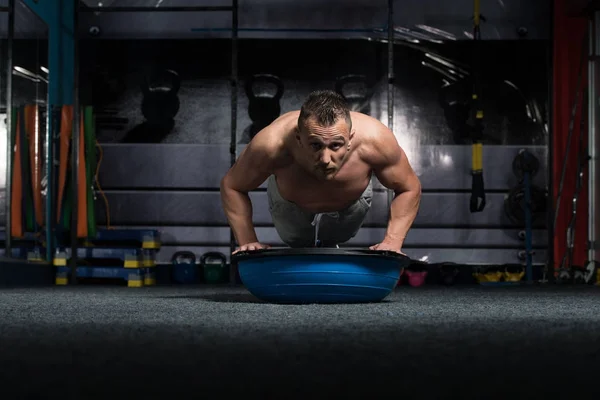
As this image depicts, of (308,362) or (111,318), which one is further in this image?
(111,318)

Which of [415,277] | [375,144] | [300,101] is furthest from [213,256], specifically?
[375,144]

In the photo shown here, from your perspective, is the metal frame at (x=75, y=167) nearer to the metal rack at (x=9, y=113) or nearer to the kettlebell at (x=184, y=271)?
the metal rack at (x=9, y=113)

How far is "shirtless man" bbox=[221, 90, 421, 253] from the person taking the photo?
350cm

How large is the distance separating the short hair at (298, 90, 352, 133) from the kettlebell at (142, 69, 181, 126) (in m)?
4.32

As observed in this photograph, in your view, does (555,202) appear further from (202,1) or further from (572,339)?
(572,339)

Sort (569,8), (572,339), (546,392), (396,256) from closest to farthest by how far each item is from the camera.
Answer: (546,392) < (572,339) < (396,256) < (569,8)

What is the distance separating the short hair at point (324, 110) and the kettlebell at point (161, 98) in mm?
4322

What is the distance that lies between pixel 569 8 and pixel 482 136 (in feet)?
4.56

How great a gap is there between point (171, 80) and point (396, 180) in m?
4.20

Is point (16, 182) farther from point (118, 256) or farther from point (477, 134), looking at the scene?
point (477, 134)

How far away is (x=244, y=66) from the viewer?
25.2 feet

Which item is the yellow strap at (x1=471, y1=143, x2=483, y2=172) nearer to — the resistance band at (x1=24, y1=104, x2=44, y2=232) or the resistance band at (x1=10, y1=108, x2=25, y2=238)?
the resistance band at (x1=24, y1=104, x2=44, y2=232)

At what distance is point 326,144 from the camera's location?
3.48m

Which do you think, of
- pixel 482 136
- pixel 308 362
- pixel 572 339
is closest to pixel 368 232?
pixel 482 136
